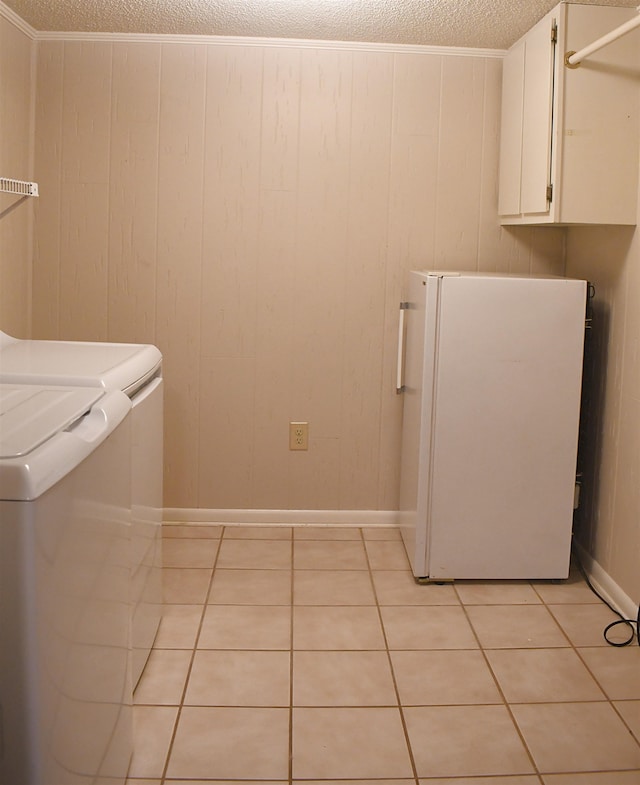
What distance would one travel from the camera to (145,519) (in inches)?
96.2

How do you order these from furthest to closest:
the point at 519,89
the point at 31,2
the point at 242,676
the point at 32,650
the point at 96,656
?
the point at 519,89 → the point at 31,2 → the point at 242,676 → the point at 96,656 → the point at 32,650

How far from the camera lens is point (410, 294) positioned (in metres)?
3.55

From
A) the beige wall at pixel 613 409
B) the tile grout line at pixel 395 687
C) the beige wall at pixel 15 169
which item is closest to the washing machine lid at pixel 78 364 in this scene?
the beige wall at pixel 15 169

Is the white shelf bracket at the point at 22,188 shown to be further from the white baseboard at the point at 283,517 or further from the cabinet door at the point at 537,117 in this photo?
the cabinet door at the point at 537,117

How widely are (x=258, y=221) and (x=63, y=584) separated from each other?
2441 millimetres

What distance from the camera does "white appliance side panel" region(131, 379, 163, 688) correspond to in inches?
90.2

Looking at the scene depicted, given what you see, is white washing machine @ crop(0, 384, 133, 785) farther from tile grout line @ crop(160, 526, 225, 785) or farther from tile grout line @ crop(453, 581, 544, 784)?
tile grout line @ crop(453, 581, 544, 784)

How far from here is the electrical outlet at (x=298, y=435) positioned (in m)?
3.75

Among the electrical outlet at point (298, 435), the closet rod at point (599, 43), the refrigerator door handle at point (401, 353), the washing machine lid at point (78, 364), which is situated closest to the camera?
the washing machine lid at point (78, 364)

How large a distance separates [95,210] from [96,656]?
2.36 m

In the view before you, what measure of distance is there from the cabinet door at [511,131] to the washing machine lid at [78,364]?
158cm

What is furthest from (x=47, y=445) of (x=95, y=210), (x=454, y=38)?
(x=454, y=38)

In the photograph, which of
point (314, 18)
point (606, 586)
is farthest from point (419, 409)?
point (314, 18)

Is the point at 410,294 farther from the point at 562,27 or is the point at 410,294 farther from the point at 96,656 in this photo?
the point at 96,656
